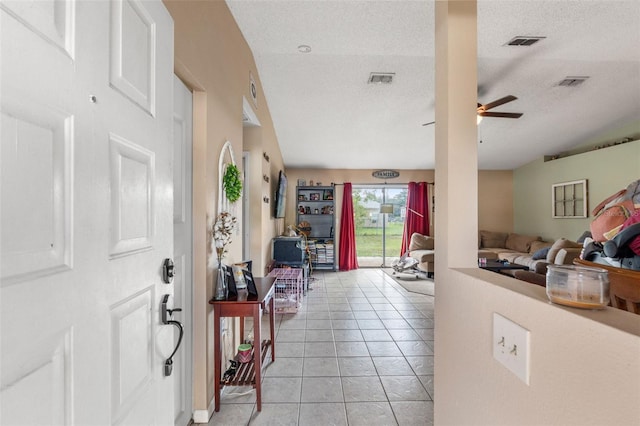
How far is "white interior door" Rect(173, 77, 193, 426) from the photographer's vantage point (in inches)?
62.1

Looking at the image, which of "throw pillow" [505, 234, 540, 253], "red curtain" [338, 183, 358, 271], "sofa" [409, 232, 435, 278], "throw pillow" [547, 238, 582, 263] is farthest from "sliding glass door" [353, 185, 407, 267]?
"throw pillow" [547, 238, 582, 263]

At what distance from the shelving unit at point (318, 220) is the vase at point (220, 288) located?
4.55 metres

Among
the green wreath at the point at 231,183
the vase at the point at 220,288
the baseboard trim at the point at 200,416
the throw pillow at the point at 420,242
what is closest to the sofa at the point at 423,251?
the throw pillow at the point at 420,242

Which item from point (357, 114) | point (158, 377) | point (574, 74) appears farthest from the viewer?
point (357, 114)

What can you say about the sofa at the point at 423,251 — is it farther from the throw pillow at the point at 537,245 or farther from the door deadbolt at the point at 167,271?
the door deadbolt at the point at 167,271

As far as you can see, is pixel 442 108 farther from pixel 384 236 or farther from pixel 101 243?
pixel 384 236

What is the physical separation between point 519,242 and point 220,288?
667cm

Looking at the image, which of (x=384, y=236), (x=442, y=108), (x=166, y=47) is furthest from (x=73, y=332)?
(x=384, y=236)

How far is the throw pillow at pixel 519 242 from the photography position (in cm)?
602

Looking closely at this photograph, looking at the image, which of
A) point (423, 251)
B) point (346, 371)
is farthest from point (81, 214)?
point (423, 251)

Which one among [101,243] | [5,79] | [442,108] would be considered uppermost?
[442,108]

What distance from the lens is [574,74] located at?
3.36m

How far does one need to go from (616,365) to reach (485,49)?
327cm

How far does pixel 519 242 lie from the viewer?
20.4 ft
